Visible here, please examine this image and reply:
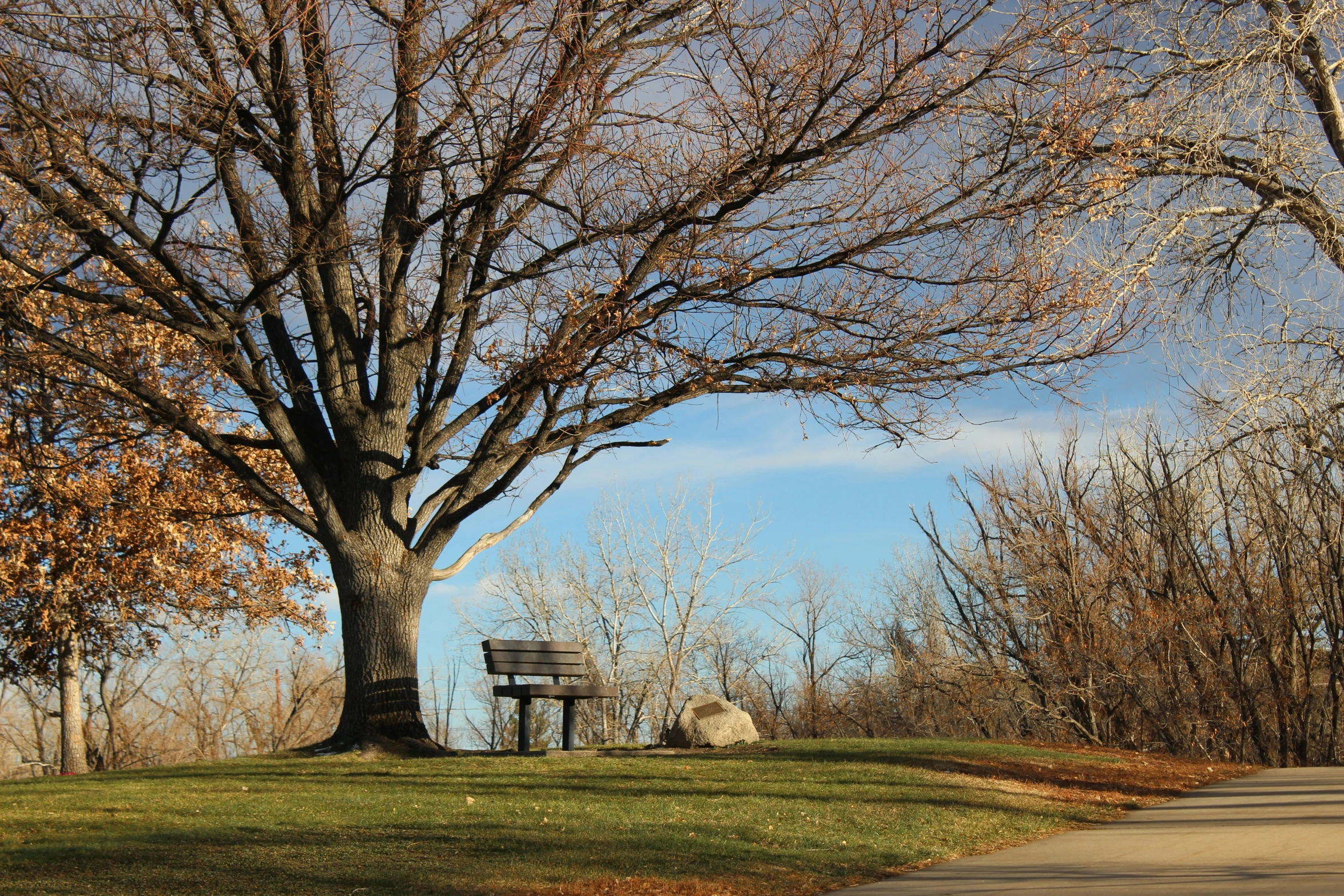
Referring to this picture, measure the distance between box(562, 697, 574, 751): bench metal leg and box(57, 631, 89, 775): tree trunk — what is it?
11.9m

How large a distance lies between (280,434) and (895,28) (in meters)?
7.70

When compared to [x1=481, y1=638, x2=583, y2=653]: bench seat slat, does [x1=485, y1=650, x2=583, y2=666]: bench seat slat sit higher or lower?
lower

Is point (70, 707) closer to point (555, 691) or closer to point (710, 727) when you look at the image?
point (555, 691)

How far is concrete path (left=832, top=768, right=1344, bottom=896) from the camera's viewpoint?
5574 millimetres

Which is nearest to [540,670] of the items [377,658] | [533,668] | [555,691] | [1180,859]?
[533,668]

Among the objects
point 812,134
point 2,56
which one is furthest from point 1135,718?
point 2,56

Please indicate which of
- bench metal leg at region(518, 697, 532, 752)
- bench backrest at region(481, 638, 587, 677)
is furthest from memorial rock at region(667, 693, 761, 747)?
bench metal leg at region(518, 697, 532, 752)

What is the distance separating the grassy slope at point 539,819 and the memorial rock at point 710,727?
3.10 feet

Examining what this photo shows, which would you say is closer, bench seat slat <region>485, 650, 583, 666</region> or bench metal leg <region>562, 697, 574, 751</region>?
bench seat slat <region>485, 650, 583, 666</region>

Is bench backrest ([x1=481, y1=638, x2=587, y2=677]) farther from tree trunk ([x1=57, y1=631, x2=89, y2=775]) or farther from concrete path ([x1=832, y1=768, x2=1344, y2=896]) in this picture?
tree trunk ([x1=57, y1=631, x2=89, y2=775])

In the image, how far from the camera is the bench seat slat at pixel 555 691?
37.6ft

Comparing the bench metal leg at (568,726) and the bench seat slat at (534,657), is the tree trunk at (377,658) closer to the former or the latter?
the bench seat slat at (534,657)

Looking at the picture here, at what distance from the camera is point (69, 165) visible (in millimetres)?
9430

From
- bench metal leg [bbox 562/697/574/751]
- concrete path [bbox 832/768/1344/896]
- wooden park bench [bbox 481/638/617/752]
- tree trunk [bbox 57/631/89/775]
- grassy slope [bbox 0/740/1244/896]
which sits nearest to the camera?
concrete path [bbox 832/768/1344/896]
